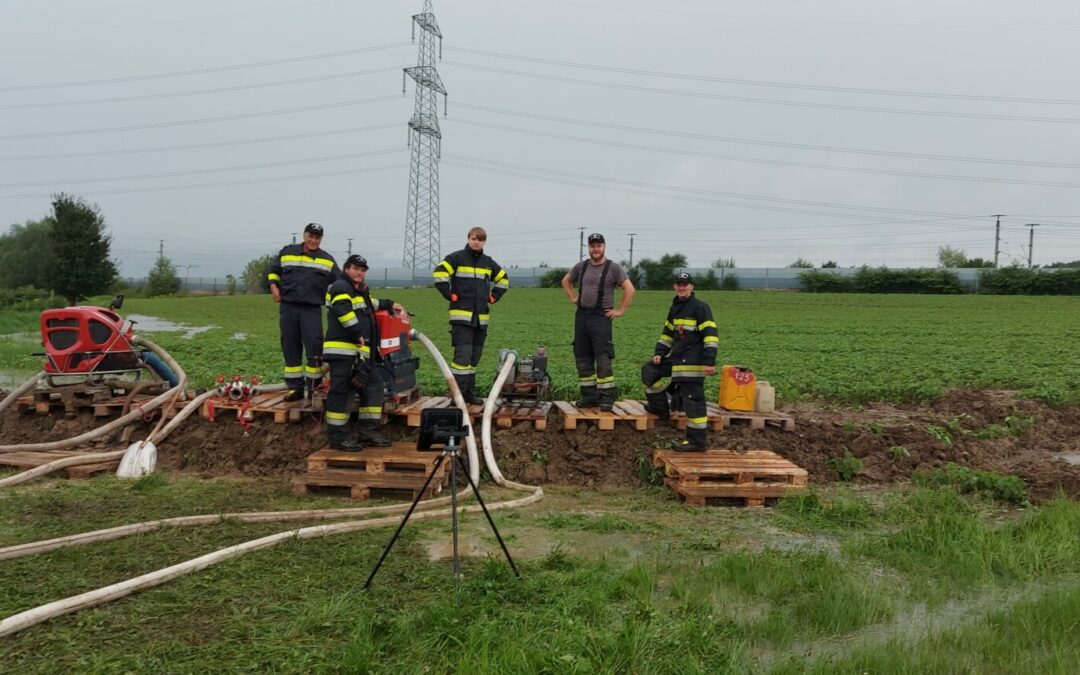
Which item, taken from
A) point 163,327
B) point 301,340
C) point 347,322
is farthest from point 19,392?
point 163,327

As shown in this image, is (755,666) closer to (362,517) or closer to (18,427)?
(362,517)

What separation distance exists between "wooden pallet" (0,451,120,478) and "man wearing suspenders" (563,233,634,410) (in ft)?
17.7

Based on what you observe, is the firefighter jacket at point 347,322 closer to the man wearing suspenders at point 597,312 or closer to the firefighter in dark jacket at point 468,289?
the firefighter in dark jacket at point 468,289

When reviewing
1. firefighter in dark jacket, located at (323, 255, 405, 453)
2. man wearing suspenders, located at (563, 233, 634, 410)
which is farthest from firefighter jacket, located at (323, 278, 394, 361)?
man wearing suspenders, located at (563, 233, 634, 410)

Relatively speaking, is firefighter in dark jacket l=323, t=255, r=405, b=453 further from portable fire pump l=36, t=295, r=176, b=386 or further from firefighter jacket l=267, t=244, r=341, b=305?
portable fire pump l=36, t=295, r=176, b=386

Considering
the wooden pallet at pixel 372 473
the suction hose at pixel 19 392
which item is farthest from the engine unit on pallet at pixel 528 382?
the suction hose at pixel 19 392

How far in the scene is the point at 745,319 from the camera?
2914cm

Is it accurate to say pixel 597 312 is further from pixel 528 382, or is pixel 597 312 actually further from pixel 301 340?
pixel 301 340

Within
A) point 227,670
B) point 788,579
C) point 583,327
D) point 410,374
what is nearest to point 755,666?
point 788,579

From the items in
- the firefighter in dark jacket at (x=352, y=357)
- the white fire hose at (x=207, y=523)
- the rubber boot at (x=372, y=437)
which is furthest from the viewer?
the rubber boot at (x=372, y=437)

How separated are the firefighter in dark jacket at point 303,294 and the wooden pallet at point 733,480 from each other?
14.3ft

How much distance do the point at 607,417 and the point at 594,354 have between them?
812 mm

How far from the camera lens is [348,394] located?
6.99 metres

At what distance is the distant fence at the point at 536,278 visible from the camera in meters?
58.5
